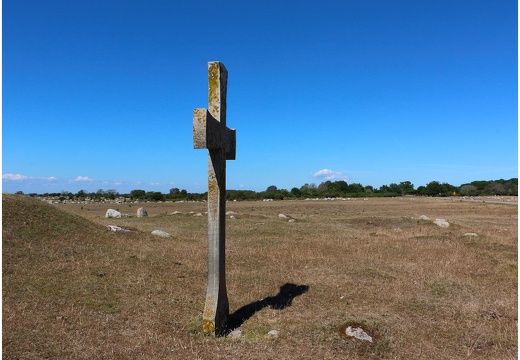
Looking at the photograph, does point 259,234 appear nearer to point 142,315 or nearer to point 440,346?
point 142,315

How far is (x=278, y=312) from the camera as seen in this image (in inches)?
329

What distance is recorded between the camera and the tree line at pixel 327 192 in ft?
279

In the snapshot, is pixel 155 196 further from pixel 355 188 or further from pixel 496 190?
pixel 496 190

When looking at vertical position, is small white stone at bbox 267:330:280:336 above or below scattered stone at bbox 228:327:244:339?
above

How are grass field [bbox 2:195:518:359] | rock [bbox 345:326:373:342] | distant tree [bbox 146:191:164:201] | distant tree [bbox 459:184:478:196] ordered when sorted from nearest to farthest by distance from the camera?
grass field [bbox 2:195:518:359] < rock [bbox 345:326:373:342] < distant tree [bbox 146:191:164:201] < distant tree [bbox 459:184:478:196]

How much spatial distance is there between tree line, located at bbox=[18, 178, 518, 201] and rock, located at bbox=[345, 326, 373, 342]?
7659cm

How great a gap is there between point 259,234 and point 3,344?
1552 cm

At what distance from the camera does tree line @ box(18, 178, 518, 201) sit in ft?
279

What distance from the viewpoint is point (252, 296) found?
963cm

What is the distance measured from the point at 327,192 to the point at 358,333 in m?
101

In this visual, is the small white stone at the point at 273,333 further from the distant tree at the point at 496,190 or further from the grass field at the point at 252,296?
the distant tree at the point at 496,190

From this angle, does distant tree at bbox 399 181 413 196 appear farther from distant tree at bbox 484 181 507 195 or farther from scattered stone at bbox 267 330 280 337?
scattered stone at bbox 267 330 280 337

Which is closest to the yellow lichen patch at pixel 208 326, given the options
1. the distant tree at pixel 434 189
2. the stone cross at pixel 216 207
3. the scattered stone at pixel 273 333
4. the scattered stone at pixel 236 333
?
the stone cross at pixel 216 207

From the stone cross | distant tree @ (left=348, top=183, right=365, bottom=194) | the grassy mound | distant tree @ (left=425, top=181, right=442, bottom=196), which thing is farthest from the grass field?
distant tree @ (left=348, top=183, right=365, bottom=194)
